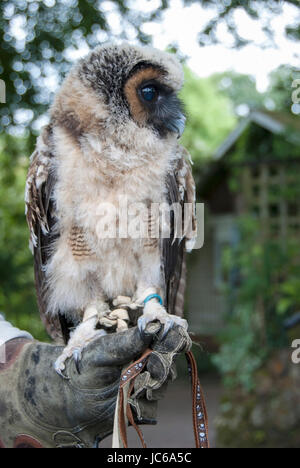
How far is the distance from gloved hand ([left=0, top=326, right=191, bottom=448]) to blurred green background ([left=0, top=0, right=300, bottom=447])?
1.11 meters

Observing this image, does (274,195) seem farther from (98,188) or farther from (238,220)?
(98,188)

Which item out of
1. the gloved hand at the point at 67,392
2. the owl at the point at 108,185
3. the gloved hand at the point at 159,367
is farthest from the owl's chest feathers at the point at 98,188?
the gloved hand at the point at 159,367

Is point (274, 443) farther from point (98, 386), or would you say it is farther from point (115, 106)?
point (115, 106)

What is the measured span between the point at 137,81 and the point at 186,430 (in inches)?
219

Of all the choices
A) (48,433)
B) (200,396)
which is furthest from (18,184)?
(200,396)

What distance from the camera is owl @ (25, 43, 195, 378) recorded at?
6.19 ft

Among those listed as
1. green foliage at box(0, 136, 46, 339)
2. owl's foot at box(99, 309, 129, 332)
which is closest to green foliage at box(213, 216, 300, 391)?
green foliage at box(0, 136, 46, 339)

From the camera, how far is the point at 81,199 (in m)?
1.93

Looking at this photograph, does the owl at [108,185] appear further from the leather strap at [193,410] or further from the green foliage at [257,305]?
the green foliage at [257,305]

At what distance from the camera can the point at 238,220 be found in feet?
21.9

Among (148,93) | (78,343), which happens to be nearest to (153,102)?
(148,93)

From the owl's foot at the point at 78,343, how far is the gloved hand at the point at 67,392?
0.03 m

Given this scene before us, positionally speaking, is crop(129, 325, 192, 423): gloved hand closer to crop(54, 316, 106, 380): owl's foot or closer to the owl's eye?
crop(54, 316, 106, 380): owl's foot

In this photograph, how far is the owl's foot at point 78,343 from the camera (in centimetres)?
175
